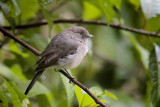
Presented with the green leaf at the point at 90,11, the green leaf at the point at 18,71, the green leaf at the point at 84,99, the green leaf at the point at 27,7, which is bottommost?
the green leaf at the point at 18,71

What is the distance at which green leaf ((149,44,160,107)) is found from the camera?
117 inches

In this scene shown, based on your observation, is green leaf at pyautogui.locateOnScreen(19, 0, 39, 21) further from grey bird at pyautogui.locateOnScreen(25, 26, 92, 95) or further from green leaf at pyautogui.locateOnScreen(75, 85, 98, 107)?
green leaf at pyautogui.locateOnScreen(75, 85, 98, 107)

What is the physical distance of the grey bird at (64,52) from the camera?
2789mm

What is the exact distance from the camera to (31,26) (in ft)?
10.6

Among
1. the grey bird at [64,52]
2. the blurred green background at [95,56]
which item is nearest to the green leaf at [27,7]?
the blurred green background at [95,56]

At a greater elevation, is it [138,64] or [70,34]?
[138,64]

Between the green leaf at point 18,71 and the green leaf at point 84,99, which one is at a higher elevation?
the green leaf at point 84,99

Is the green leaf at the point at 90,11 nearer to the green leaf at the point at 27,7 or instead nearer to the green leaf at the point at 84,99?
the green leaf at the point at 27,7

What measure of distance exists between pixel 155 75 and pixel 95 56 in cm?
215

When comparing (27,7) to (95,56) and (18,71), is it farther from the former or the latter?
(95,56)

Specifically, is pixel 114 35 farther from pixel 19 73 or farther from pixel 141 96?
pixel 19 73

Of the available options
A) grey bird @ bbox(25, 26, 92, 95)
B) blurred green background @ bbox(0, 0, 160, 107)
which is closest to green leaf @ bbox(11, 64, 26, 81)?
blurred green background @ bbox(0, 0, 160, 107)

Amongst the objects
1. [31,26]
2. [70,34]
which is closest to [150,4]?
[70,34]

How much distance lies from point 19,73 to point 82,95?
1.44m
